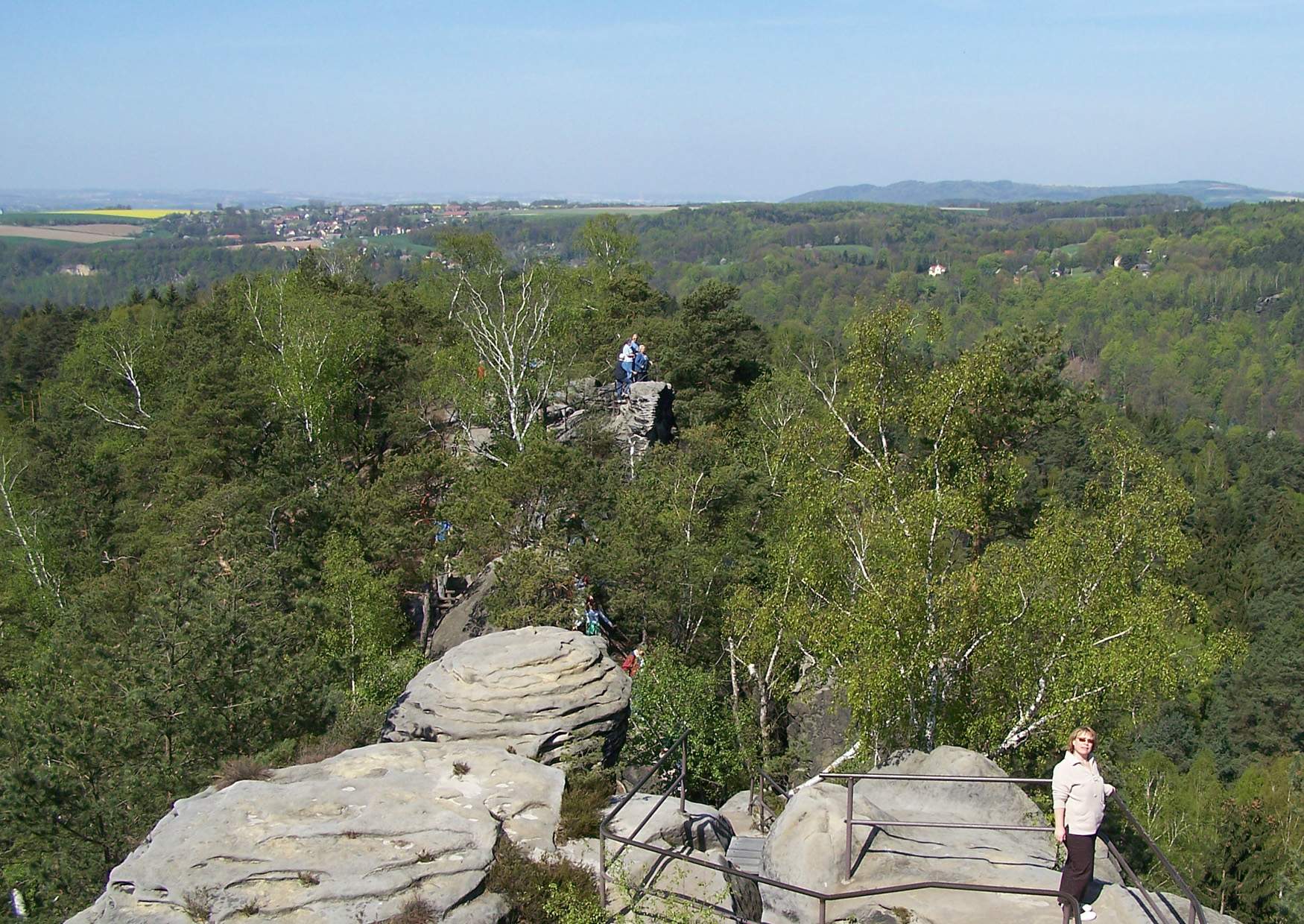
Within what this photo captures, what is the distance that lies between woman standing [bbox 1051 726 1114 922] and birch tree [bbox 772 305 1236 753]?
8.14m

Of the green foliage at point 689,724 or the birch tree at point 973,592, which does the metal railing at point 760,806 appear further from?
the birch tree at point 973,592

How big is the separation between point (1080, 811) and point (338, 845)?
726 centimetres

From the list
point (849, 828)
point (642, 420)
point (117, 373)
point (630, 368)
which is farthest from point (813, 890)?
point (117, 373)

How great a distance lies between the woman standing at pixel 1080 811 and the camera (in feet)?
28.8

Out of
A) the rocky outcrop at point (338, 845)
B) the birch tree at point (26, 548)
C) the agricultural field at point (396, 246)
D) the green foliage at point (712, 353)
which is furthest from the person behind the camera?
the agricultural field at point (396, 246)

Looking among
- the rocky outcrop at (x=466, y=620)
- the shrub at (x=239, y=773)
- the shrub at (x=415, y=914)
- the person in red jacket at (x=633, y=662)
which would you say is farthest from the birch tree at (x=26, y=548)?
the shrub at (x=415, y=914)

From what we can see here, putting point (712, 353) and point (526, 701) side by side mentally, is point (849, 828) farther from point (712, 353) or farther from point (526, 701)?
point (712, 353)

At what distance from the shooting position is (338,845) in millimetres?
10914

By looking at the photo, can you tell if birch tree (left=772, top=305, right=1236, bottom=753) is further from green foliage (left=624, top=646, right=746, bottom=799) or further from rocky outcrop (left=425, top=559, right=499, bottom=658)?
rocky outcrop (left=425, top=559, right=499, bottom=658)

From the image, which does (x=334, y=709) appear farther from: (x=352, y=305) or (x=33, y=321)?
(x=33, y=321)

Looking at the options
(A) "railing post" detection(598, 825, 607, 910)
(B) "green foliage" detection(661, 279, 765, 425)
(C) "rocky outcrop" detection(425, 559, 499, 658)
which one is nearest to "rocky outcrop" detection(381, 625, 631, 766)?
(A) "railing post" detection(598, 825, 607, 910)

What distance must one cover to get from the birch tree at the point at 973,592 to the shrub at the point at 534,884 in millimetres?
7592

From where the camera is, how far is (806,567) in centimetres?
2008

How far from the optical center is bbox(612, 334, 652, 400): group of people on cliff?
33812mm
